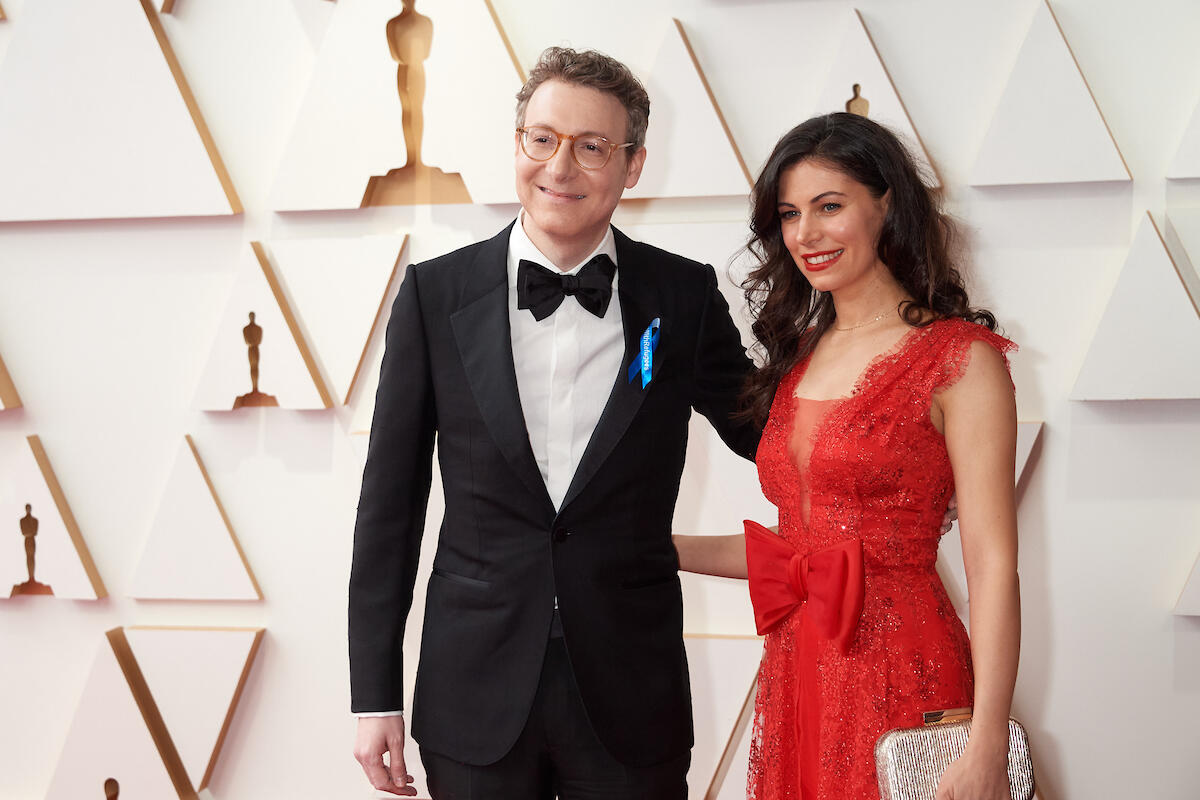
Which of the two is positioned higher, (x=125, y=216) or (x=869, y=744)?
(x=125, y=216)

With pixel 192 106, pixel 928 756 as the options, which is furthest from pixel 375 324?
pixel 928 756

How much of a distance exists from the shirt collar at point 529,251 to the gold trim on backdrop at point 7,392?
1711 mm

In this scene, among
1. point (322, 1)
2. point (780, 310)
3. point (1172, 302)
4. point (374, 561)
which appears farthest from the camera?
point (322, 1)

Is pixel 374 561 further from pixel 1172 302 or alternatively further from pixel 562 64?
pixel 1172 302

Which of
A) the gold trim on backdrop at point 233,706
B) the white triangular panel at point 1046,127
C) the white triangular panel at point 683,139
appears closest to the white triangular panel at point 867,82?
the white triangular panel at point 1046,127

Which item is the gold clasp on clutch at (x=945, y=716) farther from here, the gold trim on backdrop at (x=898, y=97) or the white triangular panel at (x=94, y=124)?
the white triangular panel at (x=94, y=124)

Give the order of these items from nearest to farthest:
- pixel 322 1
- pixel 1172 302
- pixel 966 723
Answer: pixel 966 723, pixel 1172 302, pixel 322 1

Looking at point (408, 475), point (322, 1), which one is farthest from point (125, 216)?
point (408, 475)

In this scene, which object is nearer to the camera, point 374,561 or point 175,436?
point 374,561

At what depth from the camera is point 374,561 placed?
146 cm

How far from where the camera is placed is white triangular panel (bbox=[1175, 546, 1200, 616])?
2.16 meters

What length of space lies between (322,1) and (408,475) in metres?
1.51

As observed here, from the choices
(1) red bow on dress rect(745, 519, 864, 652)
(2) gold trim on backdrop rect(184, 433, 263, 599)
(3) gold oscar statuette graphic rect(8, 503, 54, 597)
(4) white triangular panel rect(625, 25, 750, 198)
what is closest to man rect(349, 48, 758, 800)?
(1) red bow on dress rect(745, 519, 864, 652)

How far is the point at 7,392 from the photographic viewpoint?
2.56 meters
